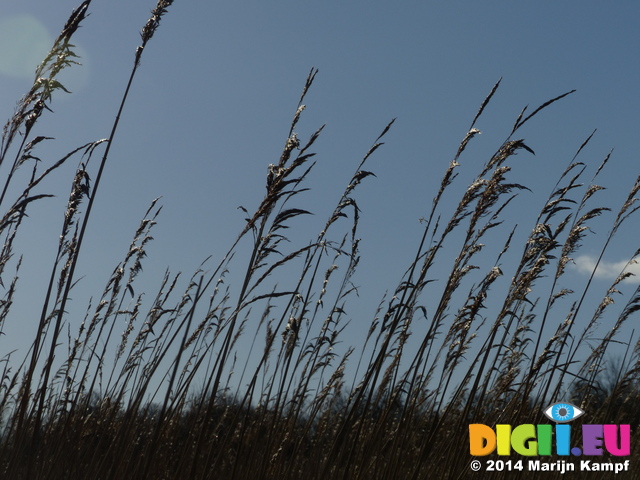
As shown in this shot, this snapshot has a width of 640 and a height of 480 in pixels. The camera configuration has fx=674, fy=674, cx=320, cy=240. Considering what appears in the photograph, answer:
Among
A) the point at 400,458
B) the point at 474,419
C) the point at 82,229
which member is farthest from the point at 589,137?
the point at 82,229

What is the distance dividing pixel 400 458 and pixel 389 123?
1415 millimetres

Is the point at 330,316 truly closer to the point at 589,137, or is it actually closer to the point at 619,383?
the point at 589,137

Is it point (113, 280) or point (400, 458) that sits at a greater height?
point (113, 280)

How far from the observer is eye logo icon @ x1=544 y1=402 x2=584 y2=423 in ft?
13.7

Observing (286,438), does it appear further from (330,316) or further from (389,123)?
(389,123)

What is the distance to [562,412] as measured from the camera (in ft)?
13.9

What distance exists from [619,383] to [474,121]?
2772 mm

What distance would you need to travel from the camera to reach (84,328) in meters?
3.83

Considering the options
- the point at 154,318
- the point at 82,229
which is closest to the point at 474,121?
the point at 82,229

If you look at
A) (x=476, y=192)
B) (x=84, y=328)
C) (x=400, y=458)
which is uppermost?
(x=476, y=192)

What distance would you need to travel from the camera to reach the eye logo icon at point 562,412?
13.7ft

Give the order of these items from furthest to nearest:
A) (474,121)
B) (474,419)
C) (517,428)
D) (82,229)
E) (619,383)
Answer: (619,383), (517,428), (474,419), (474,121), (82,229)

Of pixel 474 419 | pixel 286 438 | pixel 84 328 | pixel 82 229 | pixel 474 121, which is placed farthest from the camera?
pixel 84 328

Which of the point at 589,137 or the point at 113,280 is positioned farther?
the point at 113,280
